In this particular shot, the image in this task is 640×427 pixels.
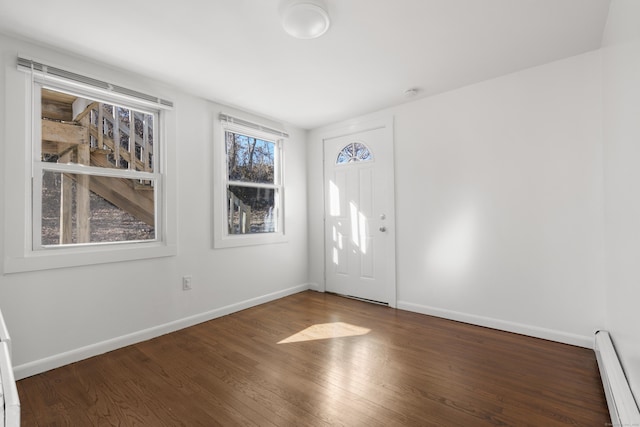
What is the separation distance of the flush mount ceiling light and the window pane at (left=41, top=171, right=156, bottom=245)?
1.91m

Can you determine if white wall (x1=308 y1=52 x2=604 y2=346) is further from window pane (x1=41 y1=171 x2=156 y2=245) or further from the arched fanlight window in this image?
window pane (x1=41 y1=171 x2=156 y2=245)

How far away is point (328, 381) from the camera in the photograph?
1.96 m

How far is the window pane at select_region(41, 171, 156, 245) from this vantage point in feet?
7.36

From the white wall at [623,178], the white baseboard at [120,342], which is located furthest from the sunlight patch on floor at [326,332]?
the white wall at [623,178]

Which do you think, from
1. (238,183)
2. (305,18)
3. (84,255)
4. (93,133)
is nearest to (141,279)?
(84,255)

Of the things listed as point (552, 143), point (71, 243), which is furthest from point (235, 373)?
point (552, 143)

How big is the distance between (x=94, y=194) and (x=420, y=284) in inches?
126

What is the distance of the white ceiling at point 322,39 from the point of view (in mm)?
1804

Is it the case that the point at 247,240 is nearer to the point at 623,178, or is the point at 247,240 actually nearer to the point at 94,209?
the point at 94,209

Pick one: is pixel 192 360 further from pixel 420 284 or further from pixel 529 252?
pixel 529 252

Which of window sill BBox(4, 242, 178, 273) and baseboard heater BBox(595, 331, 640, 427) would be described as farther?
window sill BBox(4, 242, 178, 273)

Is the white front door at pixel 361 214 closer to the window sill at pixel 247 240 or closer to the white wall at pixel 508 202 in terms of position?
the white wall at pixel 508 202

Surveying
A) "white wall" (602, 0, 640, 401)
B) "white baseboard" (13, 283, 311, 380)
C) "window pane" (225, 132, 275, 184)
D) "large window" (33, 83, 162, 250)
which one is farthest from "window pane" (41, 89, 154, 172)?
"white wall" (602, 0, 640, 401)

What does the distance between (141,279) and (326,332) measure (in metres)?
1.71
